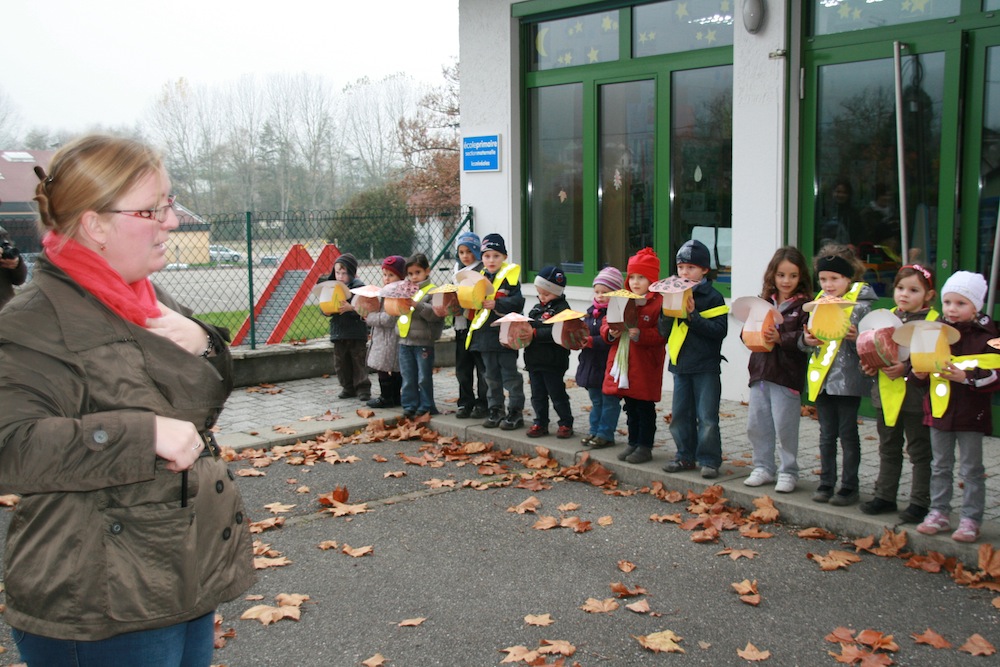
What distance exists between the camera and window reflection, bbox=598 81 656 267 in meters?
10.9

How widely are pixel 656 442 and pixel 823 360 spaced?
236 cm

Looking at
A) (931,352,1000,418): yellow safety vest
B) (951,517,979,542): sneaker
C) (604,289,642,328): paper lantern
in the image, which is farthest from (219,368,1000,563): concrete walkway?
(604,289,642,328): paper lantern

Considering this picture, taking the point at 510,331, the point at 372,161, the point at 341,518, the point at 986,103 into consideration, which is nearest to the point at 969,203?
the point at 986,103

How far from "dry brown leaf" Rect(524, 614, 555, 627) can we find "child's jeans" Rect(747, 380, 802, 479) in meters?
2.47

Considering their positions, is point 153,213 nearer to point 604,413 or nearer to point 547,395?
point 604,413

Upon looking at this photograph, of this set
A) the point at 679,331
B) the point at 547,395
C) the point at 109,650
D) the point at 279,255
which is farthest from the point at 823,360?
A: the point at 279,255

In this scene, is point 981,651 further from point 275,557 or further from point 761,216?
point 761,216

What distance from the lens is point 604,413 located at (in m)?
7.83

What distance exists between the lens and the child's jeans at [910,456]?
18.8 feet

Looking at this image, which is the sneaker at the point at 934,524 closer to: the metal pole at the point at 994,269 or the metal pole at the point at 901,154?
the metal pole at the point at 994,269

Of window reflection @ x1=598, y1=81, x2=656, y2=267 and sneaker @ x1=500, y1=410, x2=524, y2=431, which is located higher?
window reflection @ x1=598, y1=81, x2=656, y2=267

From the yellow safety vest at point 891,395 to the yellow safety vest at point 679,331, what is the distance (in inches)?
53.8

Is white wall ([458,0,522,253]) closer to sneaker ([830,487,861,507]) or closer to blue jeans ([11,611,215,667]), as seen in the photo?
sneaker ([830,487,861,507])

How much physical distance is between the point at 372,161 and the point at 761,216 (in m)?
27.1
